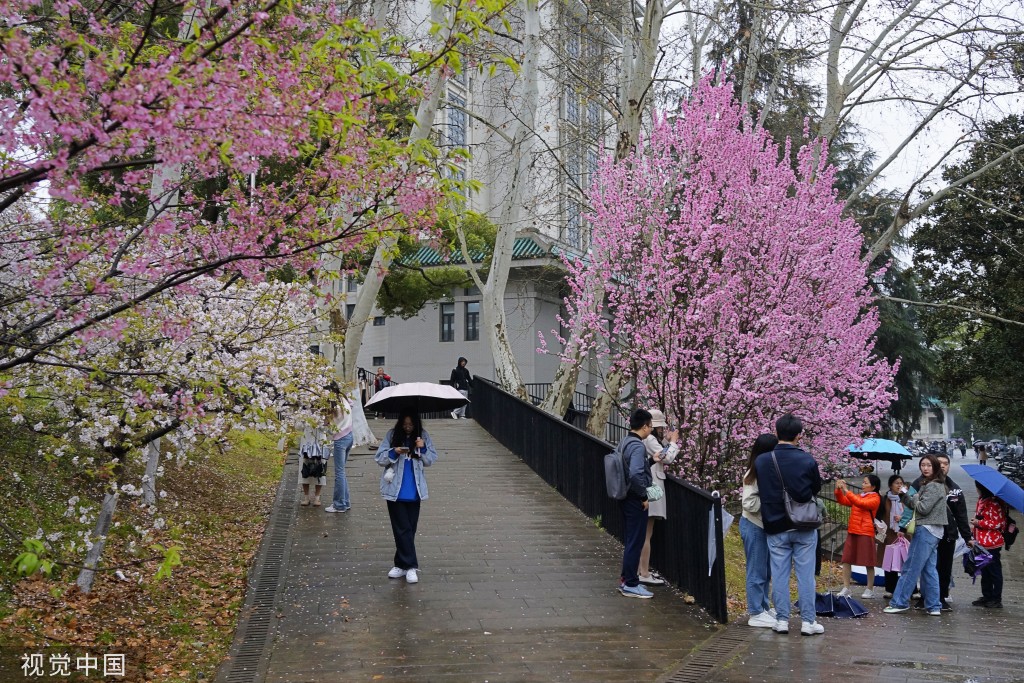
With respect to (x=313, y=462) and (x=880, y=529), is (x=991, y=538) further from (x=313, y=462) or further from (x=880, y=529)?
(x=313, y=462)

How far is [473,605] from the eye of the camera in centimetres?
890

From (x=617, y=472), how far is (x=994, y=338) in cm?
2165

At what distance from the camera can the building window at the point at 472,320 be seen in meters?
36.2

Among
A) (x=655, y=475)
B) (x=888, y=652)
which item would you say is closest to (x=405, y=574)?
(x=655, y=475)

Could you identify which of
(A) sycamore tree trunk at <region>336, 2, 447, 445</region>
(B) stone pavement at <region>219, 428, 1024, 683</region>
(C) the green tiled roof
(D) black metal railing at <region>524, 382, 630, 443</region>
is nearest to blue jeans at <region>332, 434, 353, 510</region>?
(B) stone pavement at <region>219, 428, 1024, 683</region>

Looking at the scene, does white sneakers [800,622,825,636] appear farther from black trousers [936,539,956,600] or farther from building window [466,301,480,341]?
building window [466,301,480,341]

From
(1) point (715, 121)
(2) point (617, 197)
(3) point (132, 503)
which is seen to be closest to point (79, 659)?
(3) point (132, 503)

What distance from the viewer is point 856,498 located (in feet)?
34.9

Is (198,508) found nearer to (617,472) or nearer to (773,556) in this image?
(617,472)

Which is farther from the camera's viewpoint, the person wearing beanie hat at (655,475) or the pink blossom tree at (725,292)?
the pink blossom tree at (725,292)

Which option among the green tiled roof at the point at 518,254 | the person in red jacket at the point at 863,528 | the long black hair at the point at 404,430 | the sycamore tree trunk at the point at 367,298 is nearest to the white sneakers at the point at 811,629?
the person in red jacket at the point at 863,528

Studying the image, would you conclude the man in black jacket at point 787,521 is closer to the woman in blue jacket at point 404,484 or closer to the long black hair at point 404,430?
the woman in blue jacket at point 404,484

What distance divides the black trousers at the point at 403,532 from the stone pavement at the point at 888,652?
3180 mm

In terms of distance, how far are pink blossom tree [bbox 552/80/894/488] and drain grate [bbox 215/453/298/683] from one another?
5186 millimetres
